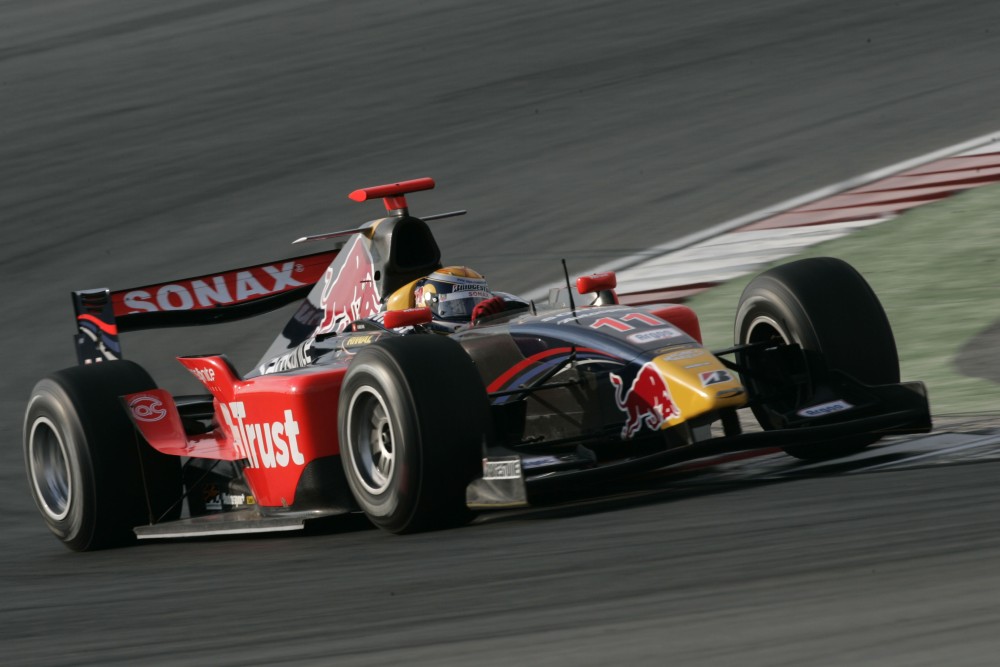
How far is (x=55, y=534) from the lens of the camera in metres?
8.05

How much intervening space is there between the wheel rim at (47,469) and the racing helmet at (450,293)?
6.68 ft

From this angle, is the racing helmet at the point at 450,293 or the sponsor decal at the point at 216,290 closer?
the racing helmet at the point at 450,293

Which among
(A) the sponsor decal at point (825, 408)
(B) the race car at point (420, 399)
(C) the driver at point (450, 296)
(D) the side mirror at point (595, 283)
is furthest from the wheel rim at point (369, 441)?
(A) the sponsor decal at point (825, 408)

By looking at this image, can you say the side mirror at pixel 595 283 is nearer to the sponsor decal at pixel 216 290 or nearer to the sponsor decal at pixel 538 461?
the sponsor decal at pixel 538 461

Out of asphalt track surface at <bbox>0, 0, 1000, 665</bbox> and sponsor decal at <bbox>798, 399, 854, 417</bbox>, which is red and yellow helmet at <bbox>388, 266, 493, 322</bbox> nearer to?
asphalt track surface at <bbox>0, 0, 1000, 665</bbox>

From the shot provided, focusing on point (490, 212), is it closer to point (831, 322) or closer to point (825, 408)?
point (831, 322)

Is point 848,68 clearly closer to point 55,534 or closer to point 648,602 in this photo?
point 55,534

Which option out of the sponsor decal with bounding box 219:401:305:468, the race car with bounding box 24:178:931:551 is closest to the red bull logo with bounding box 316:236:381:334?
the race car with bounding box 24:178:931:551

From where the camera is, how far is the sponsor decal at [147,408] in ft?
25.7

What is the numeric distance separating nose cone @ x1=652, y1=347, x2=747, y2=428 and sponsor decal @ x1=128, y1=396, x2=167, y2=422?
272 cm

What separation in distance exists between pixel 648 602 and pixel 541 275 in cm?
822

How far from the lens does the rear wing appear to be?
860cm

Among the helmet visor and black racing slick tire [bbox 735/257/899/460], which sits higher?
the helmet visor

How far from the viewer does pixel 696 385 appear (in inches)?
247
